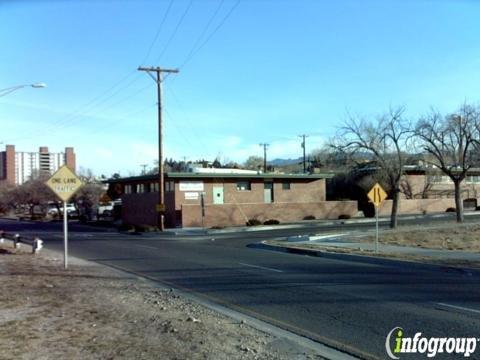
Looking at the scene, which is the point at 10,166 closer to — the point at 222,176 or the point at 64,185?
the point at 222,176

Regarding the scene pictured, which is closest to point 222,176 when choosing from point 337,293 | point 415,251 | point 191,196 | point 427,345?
point 191,196

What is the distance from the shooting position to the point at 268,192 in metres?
50.7

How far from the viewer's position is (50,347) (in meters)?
6.87

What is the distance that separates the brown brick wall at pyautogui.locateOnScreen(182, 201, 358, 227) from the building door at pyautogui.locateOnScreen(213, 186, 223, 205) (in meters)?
1.58

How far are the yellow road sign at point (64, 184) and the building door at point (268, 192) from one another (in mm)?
34226

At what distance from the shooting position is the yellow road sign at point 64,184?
16516 mm

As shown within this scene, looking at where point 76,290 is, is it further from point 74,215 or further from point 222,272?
point 74,215

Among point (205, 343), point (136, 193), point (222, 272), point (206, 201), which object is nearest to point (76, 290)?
point (222, 272)

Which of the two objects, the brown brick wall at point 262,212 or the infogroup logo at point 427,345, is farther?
the brown brick wall at point 262,212

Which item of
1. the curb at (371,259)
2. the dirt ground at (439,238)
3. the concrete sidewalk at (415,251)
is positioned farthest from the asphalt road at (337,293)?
the dirt ground at (439,238)

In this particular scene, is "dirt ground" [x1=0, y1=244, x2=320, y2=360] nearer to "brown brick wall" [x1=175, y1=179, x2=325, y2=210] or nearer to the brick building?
the brick building

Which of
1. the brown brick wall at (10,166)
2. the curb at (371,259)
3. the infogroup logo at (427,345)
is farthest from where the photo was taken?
the brown brick wall at (10,166)

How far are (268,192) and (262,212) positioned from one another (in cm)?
330

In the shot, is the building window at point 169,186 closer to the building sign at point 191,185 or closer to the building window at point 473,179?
the building sign at point 191,185
